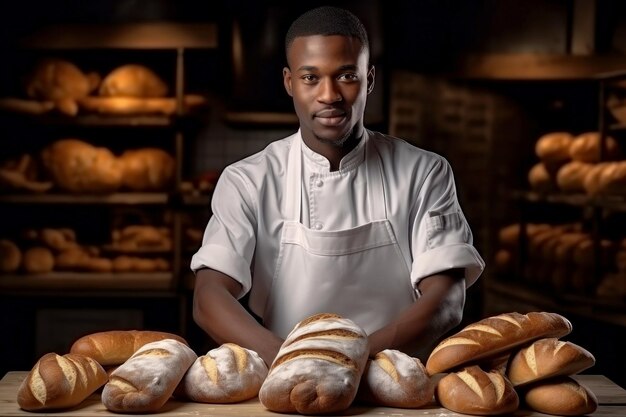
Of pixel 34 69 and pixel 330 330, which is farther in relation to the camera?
pixel 34 69

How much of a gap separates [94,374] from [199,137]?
308cm

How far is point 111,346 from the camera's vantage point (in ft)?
5.78

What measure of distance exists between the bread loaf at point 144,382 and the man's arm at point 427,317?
0.43 meters

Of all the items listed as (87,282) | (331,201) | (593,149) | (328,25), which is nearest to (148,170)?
(87,282)

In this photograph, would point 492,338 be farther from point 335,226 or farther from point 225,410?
point 335,226

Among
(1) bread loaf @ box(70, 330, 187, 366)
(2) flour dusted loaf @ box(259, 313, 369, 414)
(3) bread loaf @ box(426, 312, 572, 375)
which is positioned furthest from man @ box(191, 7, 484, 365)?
(2) flour dusted loaf @ box(259, 313, 369, 414)

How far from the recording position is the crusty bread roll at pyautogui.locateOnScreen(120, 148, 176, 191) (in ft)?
14.3

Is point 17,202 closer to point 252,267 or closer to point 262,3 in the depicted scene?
point 262,3

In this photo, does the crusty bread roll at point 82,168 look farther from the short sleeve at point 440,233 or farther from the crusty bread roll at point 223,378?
the crusty bread roll at point 223,378

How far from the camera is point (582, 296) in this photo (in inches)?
168

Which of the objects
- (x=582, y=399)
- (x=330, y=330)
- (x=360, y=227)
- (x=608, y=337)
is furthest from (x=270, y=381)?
(x=608, y=337)

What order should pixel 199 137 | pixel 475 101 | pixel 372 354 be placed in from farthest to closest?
pixel 475 101 < pixel 199 137 < pixel 372 354

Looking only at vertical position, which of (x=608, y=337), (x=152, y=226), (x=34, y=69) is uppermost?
(x=34, y=69)

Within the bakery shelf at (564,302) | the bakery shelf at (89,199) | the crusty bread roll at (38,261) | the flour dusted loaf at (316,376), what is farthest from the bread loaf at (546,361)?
the crusty bread roll at (38,261)
